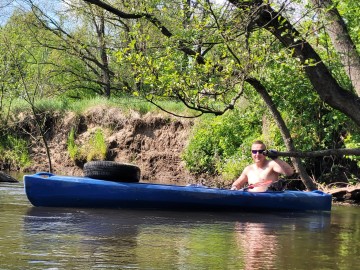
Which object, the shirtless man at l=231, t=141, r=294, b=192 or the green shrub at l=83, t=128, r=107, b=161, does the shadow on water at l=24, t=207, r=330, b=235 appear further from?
the green shrub at l=83, t=128, r=107, b=161

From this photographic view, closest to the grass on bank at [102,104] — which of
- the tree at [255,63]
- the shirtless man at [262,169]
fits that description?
→ the shirtless man at [262,169]

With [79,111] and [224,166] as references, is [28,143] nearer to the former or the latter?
[79,111]

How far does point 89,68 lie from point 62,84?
1.91 m

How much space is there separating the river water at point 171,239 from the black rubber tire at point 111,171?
530 millimetres

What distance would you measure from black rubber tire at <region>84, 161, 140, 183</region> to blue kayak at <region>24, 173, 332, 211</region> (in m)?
0.14

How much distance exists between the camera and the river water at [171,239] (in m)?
6.36

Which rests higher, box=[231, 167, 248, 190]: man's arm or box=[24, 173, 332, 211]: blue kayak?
box=[231, 167, 248, 190]: man's arm

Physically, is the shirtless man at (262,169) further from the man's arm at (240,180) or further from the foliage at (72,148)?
the foliage at (72,148)

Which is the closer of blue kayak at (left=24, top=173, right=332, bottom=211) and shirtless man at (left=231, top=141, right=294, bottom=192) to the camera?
blue kayak at (left=24, top=173, right=332, bottom=211)

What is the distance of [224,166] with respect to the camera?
669 inches

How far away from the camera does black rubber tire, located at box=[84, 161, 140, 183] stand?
10.9 meters

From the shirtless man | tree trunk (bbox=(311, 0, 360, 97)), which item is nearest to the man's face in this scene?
the shirtless man

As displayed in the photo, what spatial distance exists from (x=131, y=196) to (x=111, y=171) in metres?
0.49

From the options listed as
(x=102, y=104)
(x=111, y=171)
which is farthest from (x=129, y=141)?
(x=111, y=171)
